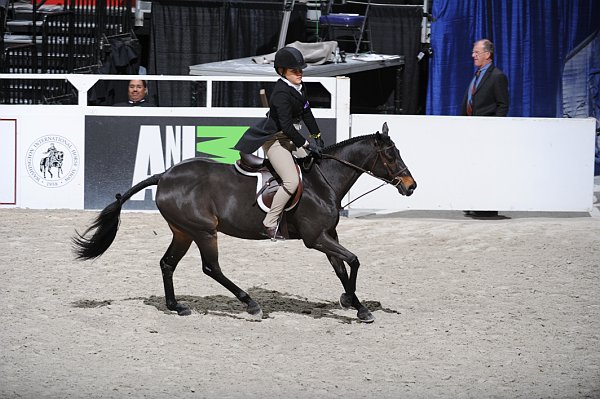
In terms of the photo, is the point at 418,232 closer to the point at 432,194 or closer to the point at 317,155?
the point at 432,194

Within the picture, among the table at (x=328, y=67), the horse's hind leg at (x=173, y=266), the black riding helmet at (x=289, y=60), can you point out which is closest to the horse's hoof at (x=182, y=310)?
the horse's hind leg at (x=173, y=266)

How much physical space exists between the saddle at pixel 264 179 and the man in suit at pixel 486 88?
5.95 m

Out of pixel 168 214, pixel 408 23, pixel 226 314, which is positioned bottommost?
pixel 226 314

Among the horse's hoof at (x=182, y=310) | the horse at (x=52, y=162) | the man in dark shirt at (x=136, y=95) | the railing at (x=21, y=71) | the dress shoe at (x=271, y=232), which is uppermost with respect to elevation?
the railing at (x=21, y=71)

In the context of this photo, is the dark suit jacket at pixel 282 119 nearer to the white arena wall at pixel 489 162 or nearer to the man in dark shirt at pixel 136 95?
the white arena wall at pixel 489 162

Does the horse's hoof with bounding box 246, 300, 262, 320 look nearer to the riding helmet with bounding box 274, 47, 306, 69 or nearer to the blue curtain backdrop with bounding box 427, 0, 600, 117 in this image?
the riding helmet with bounding box 274, 47, 306, 69

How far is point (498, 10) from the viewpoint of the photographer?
1766 cm

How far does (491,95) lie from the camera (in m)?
14.4

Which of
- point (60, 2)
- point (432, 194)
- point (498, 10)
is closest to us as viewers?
point (432, 194)

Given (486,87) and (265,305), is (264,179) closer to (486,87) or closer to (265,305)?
(265,305)

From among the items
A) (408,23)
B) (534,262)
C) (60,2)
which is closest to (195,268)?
(534,262)

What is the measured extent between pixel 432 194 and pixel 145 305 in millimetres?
5718

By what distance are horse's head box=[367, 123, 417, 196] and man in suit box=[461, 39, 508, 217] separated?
18.2ft

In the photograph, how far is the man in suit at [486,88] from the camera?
559 inches
